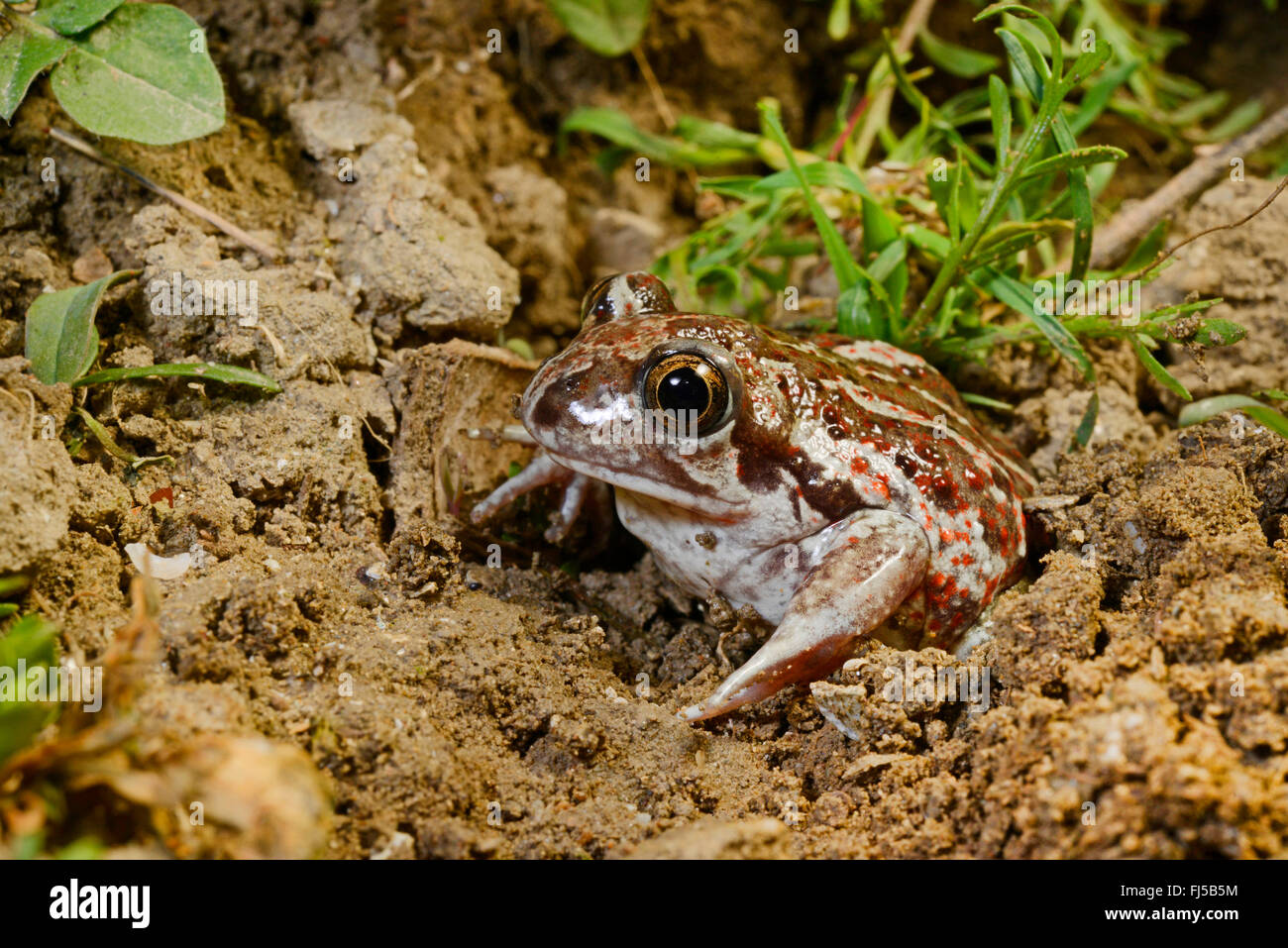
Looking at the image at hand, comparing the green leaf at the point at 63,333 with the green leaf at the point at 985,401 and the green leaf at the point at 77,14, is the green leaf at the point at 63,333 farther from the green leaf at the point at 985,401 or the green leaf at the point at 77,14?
the green leaf at the point at 985,401

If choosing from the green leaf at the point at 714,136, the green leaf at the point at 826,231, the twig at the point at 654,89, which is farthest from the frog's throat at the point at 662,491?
the twig at the point at 654,89

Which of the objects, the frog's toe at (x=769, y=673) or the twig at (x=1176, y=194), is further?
the twig at (x=1176, y=194)

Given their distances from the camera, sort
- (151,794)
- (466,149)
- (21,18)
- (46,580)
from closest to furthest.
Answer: (151,794)
(46,580)
(21,18)
(466,149)

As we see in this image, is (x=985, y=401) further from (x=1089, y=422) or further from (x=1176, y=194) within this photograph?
(x=1176, y=194)

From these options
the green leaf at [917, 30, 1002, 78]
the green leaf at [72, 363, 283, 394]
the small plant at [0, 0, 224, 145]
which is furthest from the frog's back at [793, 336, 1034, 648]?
the green leaf at [917, 30, 1002, 78]

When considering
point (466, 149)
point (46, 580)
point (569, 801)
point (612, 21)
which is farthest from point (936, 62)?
point (46, 580)
